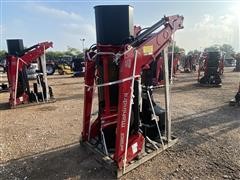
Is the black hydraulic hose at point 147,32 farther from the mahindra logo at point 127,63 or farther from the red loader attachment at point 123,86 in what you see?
the mahindra logo at point 127,63

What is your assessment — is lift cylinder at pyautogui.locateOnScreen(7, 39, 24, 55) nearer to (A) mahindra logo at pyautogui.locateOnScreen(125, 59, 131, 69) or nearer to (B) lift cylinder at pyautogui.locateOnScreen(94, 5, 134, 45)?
(B) lift cylinder at pyautogui.locateOnScreen(94, 5, 134, 45)

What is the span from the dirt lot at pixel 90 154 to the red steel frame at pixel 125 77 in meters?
0.35

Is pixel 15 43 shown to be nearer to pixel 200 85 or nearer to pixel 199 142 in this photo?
pixel 199 142

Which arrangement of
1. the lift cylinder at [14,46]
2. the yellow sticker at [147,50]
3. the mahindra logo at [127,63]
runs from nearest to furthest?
the mahindra logo at [127,63] → the yellow sticker at [147,50] → the lift cylinder at [14,46]

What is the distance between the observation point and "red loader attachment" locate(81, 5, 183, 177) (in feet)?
10.00

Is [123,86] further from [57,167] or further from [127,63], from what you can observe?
[57,167]

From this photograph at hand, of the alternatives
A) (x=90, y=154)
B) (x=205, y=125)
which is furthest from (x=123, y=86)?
(x=205, y=125)

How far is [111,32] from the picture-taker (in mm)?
3258

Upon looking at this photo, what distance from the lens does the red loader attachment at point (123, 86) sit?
3.05 metres

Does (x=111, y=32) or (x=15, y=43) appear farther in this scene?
(x=15, y=43)

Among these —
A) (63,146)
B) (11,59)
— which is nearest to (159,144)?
(63,146)

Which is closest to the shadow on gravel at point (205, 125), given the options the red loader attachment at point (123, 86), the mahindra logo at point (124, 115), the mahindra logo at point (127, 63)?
the red loader attachment at point (123, 86)

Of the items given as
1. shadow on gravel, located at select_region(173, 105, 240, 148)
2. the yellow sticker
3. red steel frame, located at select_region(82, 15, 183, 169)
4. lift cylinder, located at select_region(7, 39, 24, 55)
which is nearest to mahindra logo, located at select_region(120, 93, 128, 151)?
red steel frame, located at select_region(82, 15, 183, 169)

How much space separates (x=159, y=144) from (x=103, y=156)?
0.98 meters
